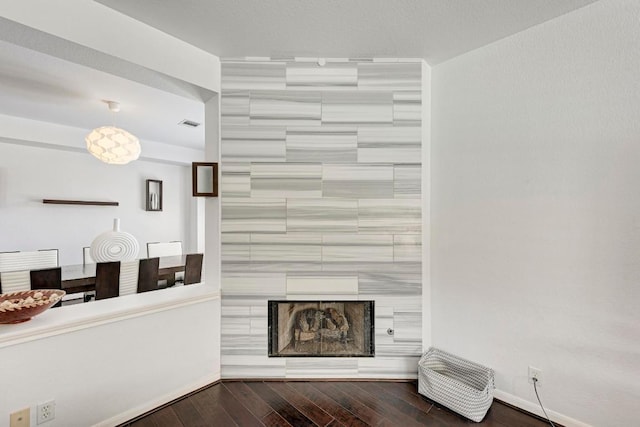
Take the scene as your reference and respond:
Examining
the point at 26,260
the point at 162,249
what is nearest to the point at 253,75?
the point at 26,260

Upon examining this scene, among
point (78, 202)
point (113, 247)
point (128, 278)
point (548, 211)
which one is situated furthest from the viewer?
point (78, 202)

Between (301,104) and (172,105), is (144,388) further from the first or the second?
(172,105)

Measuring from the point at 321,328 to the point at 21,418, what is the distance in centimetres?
176

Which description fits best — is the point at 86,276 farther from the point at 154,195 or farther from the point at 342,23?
the point at 342,23

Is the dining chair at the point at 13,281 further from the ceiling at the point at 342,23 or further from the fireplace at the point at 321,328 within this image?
the ceiling at the point at 342,23

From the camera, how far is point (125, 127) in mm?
4102

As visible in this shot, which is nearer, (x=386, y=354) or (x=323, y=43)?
(x=323, y=43)

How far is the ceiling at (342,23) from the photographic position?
1760 mm

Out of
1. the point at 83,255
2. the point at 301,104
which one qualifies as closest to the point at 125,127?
the point at 83,255

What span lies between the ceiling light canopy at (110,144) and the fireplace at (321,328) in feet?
6.57

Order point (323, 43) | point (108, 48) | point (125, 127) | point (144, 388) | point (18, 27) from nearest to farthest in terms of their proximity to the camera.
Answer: point (18, 27) → point (108, 48) → point (144, 388) → point (323, 43) → point (125, 127)

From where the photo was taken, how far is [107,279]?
8.48ft

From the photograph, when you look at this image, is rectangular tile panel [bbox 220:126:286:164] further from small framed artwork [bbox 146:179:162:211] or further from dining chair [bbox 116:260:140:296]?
small framed artwork [bbox 146:179:162:211]

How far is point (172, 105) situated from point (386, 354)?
10.8ft
